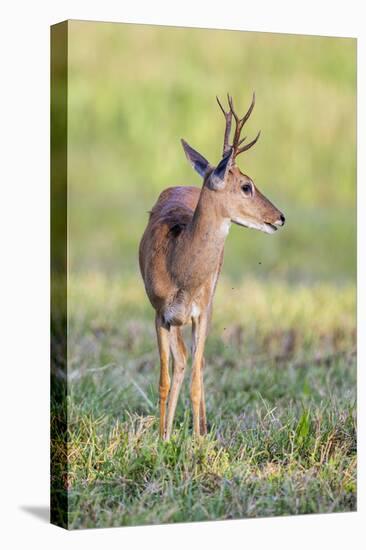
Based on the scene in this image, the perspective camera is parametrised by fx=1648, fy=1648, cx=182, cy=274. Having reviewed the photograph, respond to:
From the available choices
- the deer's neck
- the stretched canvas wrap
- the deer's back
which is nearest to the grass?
the stretched canvas wrap

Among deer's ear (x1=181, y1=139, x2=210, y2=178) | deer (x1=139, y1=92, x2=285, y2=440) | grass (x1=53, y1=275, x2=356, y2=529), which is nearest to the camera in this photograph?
grass (x1=53, y1=275, x2=356, y2=529)

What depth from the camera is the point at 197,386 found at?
9.94 m

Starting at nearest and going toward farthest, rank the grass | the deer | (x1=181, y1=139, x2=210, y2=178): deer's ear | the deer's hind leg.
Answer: the grass < the deer < (x1=181, y1=139, x2=210, y2=178): deer's ear < the deer's hind leg

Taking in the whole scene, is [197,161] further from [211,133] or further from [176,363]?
[211,133]

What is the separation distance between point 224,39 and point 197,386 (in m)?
2.31

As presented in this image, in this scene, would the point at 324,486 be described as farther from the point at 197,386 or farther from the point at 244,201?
the point at 244,201

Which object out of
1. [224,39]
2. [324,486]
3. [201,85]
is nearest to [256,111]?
[201,85]

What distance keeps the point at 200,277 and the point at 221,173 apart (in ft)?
2.07

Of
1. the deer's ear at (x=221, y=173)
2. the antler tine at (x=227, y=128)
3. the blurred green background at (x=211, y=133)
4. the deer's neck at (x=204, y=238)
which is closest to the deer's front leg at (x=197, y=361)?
the deer's neck at (x=204, y=238)

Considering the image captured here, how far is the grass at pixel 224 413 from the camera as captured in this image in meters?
9.33

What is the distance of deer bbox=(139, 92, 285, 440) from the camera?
959 centimetres

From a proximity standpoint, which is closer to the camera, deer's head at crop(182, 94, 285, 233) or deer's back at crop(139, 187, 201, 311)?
deer's head at crop(182, 94, 285, 233)

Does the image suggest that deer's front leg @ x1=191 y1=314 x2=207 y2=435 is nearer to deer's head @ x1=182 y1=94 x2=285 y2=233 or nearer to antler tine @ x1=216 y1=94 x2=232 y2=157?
deer's head @ x1=182 y1=94 x2=285 y2=233

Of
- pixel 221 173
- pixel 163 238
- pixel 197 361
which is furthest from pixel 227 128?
pixel 197 361
